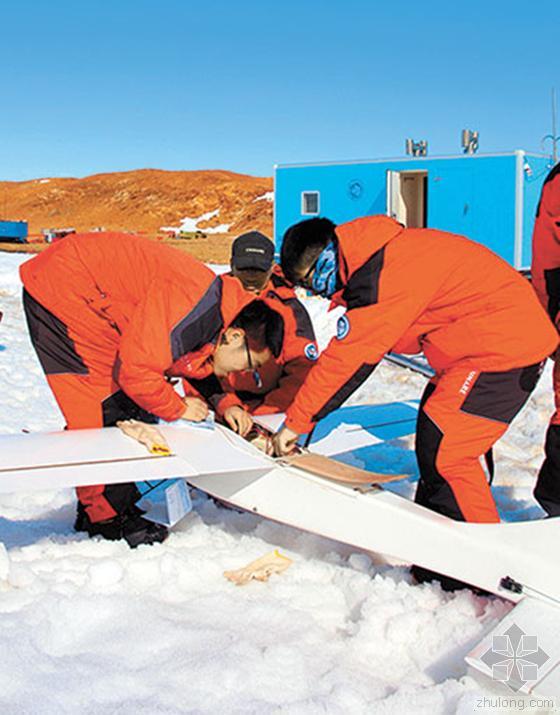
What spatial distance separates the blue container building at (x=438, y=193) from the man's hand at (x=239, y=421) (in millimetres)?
11855

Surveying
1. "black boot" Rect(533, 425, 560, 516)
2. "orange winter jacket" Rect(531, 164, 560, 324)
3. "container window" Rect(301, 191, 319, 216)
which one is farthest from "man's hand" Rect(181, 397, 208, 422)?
"container window" Rect(301, 191, 319, 216)

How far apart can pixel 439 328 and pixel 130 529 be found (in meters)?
1.82

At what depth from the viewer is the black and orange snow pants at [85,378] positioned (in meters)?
3.77

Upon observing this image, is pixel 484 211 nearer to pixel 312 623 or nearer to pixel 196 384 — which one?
pixel 196 384

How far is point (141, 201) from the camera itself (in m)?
56.6

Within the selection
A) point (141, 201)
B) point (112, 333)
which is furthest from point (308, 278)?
point (141, 201)

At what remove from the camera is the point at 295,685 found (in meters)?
2.44

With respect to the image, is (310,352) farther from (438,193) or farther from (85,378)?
(438,193)

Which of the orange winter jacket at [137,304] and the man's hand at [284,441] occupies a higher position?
the orange winter jacket at [137,304]

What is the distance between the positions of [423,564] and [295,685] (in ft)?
2.19

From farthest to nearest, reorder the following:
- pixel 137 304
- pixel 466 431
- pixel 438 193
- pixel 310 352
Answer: pixel 438 193 → pixel 310 352 → pixel 137 304 → pixel 466 431

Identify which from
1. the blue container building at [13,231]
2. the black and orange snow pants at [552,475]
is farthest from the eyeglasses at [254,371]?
the blue container building at [13,231]

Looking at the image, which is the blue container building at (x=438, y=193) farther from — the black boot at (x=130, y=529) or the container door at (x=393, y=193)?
the black boot at (x=130, y=529)

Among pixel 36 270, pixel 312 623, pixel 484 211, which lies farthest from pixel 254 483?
pixel 484 211
